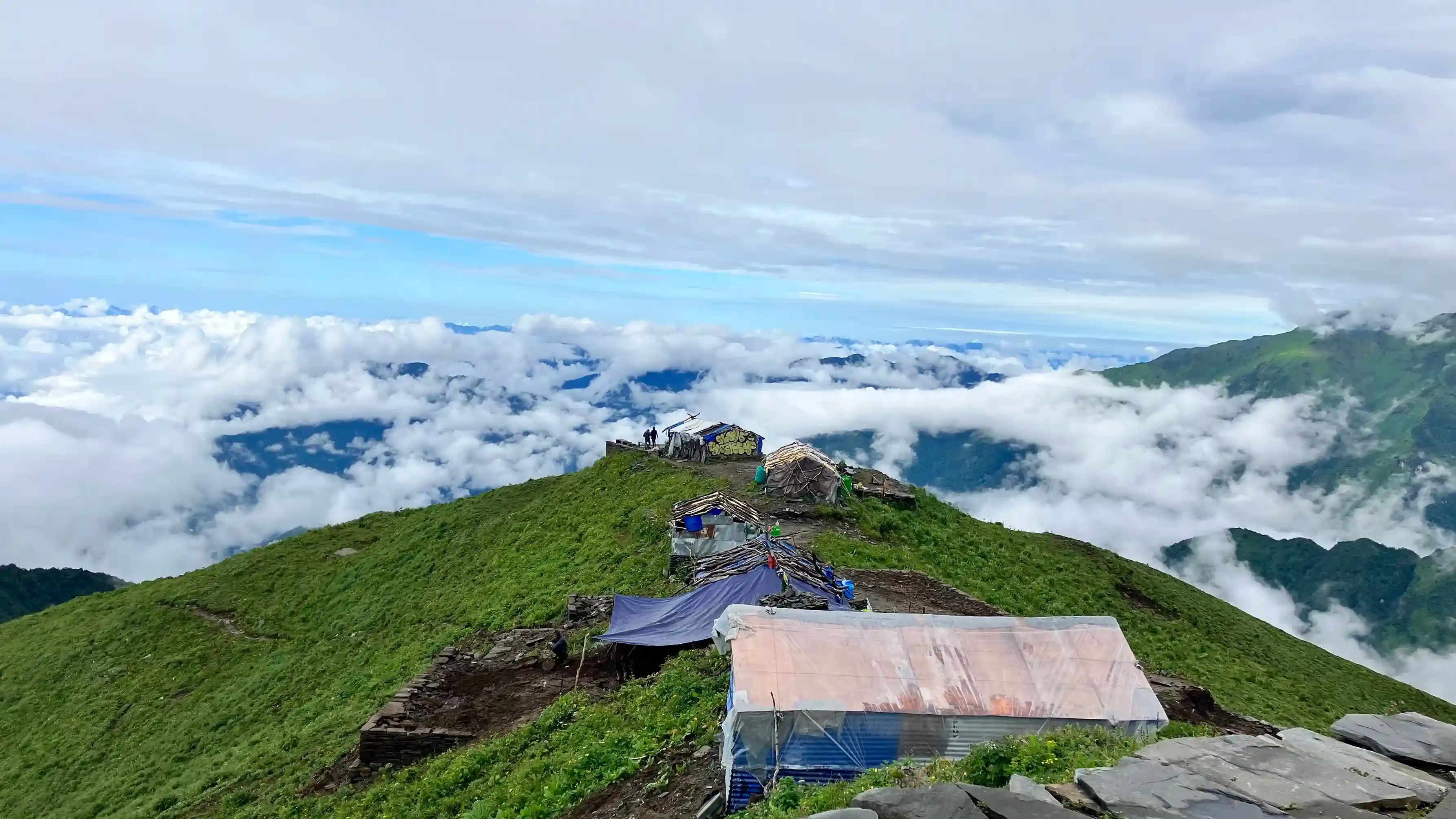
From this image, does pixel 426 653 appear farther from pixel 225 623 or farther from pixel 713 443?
pixel 713 443

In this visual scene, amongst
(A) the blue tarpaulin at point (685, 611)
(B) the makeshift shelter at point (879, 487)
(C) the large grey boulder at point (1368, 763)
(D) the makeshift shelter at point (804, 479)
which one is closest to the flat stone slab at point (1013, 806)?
(C) the large grey boulder at point (1368, 763)

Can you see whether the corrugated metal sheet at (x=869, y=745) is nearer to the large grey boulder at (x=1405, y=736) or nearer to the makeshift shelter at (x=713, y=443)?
the large grey boulder at (x=1405, y=736)

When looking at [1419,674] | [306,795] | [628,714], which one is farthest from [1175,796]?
[1419,674]

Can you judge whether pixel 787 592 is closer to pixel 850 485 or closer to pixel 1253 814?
pixel 1253 814

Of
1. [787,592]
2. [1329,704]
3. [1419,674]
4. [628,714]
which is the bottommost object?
[1419,674]

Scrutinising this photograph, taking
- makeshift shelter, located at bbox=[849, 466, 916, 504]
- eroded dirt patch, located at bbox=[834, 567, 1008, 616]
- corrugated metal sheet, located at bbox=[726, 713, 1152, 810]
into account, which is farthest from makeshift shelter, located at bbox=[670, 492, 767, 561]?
corrugated metal sheet, located at bbox=[726, 713, 1152, 810]

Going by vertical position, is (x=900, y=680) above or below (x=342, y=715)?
above

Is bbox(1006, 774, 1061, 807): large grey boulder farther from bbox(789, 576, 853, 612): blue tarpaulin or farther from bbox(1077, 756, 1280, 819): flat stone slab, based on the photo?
bbox(789, 576, 853, 612): blue tarpaulin
